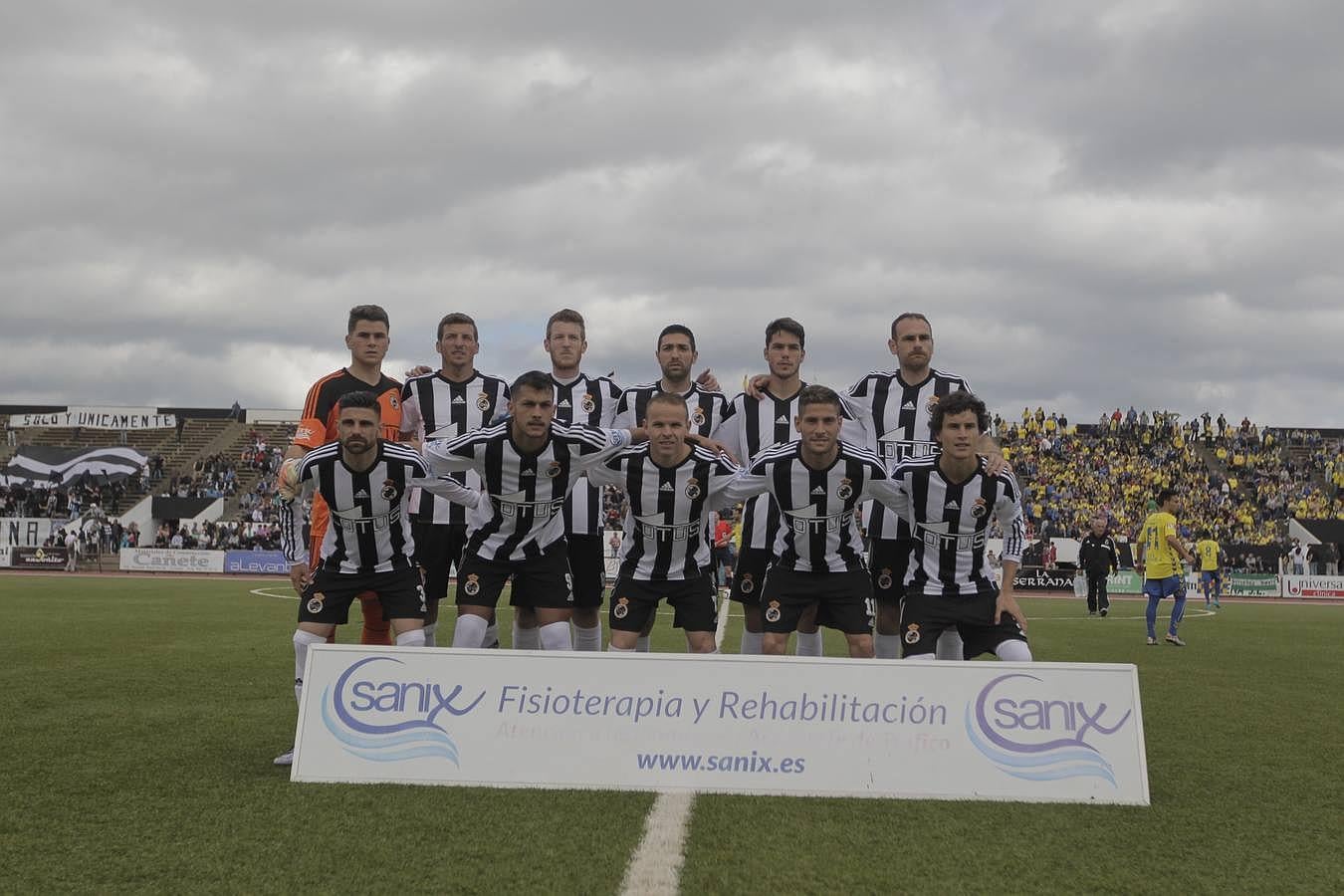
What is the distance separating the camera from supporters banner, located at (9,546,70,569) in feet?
107

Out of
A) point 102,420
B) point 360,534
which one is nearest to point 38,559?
point 102,420

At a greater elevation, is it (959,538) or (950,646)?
Result: (959,538)

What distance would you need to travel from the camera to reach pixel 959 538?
554cm

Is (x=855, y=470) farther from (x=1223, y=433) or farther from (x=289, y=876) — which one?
(x=1223, y=433)

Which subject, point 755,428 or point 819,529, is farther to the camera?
point 755,428

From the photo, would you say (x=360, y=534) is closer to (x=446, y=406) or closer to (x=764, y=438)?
(x=446, y=406)

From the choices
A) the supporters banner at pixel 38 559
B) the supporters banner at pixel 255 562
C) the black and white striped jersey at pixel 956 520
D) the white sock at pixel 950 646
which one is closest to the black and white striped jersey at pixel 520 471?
the black and white striped jersey at pixel 956 520

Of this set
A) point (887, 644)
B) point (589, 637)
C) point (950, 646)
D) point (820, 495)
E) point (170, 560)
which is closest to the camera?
point (820, 495)

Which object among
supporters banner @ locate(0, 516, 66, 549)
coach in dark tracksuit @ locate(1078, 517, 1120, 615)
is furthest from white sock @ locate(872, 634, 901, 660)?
supporters banner @ locate(0, 516, 66, 549)

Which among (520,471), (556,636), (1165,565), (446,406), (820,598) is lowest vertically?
(556,636)

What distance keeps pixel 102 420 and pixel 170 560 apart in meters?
22.2

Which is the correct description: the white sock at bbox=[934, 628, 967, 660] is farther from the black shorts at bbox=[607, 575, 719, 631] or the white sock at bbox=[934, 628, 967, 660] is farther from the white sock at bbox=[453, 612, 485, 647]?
the white sock at bbox=[453, 612, 485, 647]

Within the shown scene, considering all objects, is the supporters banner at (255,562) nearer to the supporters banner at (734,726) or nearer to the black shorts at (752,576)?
the black shorts at (752,576)

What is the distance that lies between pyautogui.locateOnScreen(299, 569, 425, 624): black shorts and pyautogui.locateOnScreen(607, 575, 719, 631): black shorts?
42.4 inches
